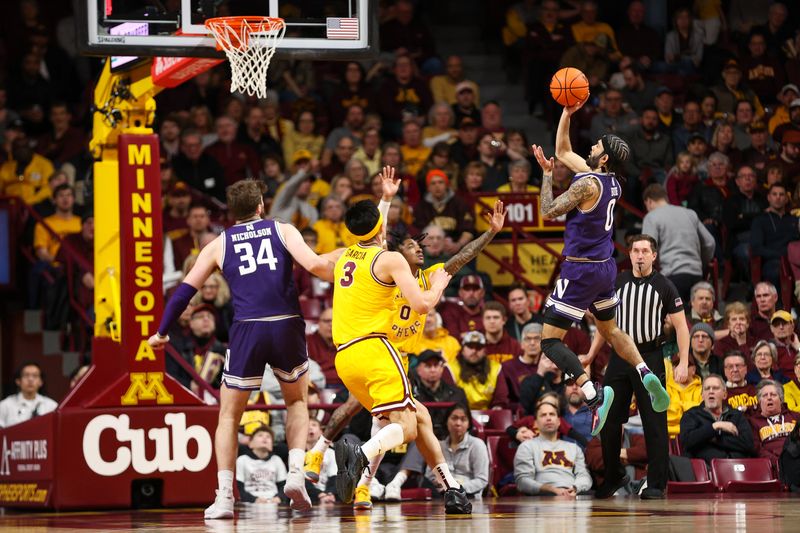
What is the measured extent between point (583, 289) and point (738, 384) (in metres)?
3.48

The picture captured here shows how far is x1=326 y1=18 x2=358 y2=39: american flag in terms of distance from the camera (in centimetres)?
1300

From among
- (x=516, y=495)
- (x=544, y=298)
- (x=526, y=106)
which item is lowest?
(x=516, y=495)

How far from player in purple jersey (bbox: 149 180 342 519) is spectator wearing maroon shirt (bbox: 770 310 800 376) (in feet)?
21.3

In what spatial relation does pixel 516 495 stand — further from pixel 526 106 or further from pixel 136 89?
pixel 526 106

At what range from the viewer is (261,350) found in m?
11.3

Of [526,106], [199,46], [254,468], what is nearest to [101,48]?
[199,46]

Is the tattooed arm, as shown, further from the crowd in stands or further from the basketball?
the crowd in stands

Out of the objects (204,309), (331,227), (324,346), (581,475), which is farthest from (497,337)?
(204,309)

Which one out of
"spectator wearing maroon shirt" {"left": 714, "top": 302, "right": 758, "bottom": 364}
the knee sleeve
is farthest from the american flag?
"spectator wearing maroon shirt" {"left": 714, "top": 302, "right": 758, "bottom": 364}

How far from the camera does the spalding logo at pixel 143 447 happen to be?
42.8ft

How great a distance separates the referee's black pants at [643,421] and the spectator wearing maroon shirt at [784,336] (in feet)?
11.2

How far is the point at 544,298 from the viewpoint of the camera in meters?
17.9

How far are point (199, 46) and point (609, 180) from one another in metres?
3.60

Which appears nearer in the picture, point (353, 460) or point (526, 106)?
point (353, 460)
